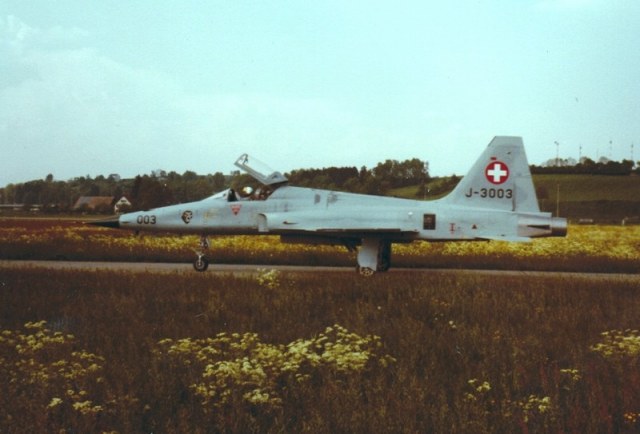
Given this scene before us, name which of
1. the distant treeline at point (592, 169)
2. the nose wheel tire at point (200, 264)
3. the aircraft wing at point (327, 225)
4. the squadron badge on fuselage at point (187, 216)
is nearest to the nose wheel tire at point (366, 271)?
the aircraft wing at point (327, 225)

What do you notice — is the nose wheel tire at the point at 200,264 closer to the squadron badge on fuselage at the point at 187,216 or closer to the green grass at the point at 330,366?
the squadron badge on fuselage at the point at 187,216

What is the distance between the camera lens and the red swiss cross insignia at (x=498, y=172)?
1730cm

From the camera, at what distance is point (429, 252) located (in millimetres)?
23312

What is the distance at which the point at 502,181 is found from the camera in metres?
17.3

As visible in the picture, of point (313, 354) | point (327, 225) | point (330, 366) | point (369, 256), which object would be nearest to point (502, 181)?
point (369, 256)

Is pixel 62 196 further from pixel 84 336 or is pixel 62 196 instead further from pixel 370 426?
pixel 370 426

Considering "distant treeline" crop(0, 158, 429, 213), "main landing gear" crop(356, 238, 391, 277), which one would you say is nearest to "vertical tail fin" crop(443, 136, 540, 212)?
"main landing gear" crop(356, 238, 391, 277)

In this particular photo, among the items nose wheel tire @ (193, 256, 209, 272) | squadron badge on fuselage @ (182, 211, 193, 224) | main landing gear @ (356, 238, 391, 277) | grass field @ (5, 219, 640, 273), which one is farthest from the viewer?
grass field @ (5, 219, 640, 273)

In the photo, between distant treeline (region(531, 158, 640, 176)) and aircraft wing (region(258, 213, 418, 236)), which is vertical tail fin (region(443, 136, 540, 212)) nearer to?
aircraft wing (region(258, 213, 418, 236))

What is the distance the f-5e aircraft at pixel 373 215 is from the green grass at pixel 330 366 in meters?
3.46

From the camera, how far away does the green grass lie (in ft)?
16.3

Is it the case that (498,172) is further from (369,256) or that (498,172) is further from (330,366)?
(330,366)

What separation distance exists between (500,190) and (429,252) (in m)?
6.45

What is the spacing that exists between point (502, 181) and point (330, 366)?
488 inches
